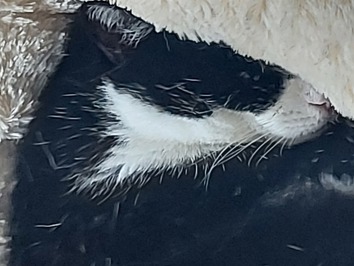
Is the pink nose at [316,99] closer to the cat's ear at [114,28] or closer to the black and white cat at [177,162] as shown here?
the black and white cat at [177,162]

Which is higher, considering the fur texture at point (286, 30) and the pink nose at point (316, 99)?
the fur texture at point (286, 30)

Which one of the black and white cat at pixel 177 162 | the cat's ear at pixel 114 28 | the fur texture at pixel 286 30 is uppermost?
the fur texture at pixel 286 30

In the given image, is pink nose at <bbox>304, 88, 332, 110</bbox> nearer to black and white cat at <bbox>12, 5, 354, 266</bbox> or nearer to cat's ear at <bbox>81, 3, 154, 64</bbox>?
black and white cat at <bbox>12, 5, 354, 266</bbox>

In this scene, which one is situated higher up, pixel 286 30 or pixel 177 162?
pixel 286 30

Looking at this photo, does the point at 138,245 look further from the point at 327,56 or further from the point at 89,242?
the point at 327,56

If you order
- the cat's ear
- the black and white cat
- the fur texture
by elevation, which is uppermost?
the fur texture

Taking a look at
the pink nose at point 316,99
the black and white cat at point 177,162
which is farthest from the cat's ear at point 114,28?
the pink nose at point 316,99

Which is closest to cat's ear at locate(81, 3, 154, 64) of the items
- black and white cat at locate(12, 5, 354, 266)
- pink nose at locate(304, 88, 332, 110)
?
black and white cat at locate(12, 5, 354, 266)

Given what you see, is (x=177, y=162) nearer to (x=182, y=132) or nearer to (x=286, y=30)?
(x=182, y=132)

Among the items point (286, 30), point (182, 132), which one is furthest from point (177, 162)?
point (286, 30)
